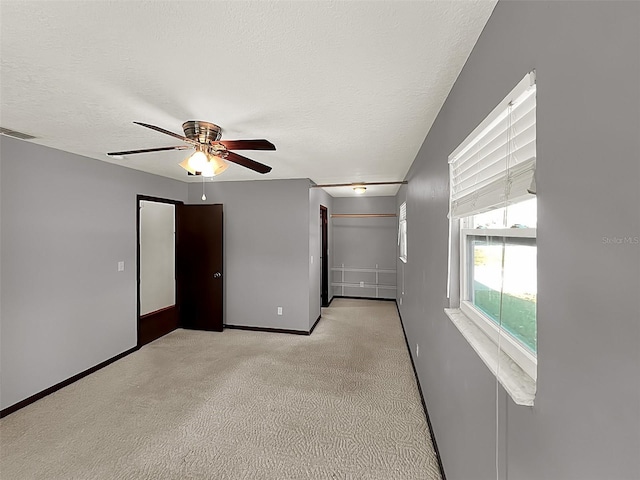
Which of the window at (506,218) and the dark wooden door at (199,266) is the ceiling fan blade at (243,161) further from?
the dark wooden door at (199,266)

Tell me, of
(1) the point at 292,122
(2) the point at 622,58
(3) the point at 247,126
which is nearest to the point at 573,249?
(2) the point at 622,58

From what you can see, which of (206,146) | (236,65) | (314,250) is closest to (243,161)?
(206,146)

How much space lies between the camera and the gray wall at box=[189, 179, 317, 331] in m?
4.56

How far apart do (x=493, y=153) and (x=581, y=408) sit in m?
0.89

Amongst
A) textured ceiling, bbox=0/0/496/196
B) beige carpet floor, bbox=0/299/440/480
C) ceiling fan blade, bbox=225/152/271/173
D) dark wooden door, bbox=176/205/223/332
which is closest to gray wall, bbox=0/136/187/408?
beige carpet floor, bbox=0/299/440/480

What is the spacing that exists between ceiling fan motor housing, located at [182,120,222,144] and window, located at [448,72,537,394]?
1.70 meters

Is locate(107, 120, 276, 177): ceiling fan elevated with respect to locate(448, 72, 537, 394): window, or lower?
elevated

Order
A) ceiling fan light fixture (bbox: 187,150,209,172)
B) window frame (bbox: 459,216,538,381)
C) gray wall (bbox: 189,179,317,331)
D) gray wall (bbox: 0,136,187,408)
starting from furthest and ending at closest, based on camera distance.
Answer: gray wall (bbox: 189,179,317,331)
gray wall (bbox: 0,136,187,408)
ceiling fan light fixture (bbox: 187,150,209,172)
window frame (bbox: 459,216,538,381)

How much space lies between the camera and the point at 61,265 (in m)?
3.03

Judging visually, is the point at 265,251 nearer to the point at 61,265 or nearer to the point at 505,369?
the point at 61,265

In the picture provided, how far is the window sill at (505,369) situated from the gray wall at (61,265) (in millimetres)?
3651

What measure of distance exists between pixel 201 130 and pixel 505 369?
7.50 feet

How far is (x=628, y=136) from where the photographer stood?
1.65 feet

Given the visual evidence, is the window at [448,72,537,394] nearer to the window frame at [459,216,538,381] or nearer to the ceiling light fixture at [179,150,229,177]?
the window frame at [459,216,538,381]
